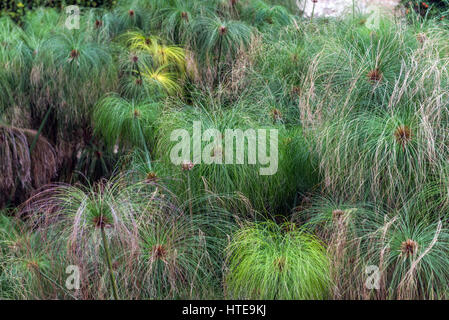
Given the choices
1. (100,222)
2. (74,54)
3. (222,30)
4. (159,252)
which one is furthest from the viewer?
(222,30)

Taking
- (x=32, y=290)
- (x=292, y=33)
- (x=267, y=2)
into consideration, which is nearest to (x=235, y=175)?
(x=32, y=290)

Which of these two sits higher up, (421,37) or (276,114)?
(421,37)

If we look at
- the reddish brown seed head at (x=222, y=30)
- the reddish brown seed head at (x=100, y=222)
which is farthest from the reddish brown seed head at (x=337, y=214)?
the reddish brown seed head at (x=222, y=30)

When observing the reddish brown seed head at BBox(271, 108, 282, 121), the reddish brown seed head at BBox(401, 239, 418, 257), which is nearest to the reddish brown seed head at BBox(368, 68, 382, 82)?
the reddish brown seed head at BBox(271, 108, 282, 121)

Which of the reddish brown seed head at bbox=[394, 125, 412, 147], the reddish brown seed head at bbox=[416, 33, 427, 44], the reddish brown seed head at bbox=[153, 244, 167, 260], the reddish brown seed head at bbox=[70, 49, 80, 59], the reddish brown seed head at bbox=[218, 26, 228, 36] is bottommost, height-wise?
the reddish brown seed head at bbox=[153, 244, 167, 260]

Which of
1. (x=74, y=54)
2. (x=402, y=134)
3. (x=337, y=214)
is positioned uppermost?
(x=74, y=54)

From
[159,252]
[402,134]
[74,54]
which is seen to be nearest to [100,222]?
[159,252]

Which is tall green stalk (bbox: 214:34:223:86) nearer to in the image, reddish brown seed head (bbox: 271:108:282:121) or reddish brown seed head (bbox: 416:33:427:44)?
reddish brown seed head (bbox: 271:108:282:121)

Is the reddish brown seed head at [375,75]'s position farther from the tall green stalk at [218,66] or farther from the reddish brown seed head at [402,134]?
the tall green stalk at [218,66]

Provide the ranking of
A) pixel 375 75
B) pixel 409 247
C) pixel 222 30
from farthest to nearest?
pixel 222 30
pixel 375 75
pixel 409 247

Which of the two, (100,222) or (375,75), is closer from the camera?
(100,222)

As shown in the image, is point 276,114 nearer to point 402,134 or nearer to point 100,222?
point 402,134

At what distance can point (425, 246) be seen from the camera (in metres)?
1.97

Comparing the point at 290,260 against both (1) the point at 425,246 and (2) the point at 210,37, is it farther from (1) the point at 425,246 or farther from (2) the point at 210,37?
(2) the point at 210,37
